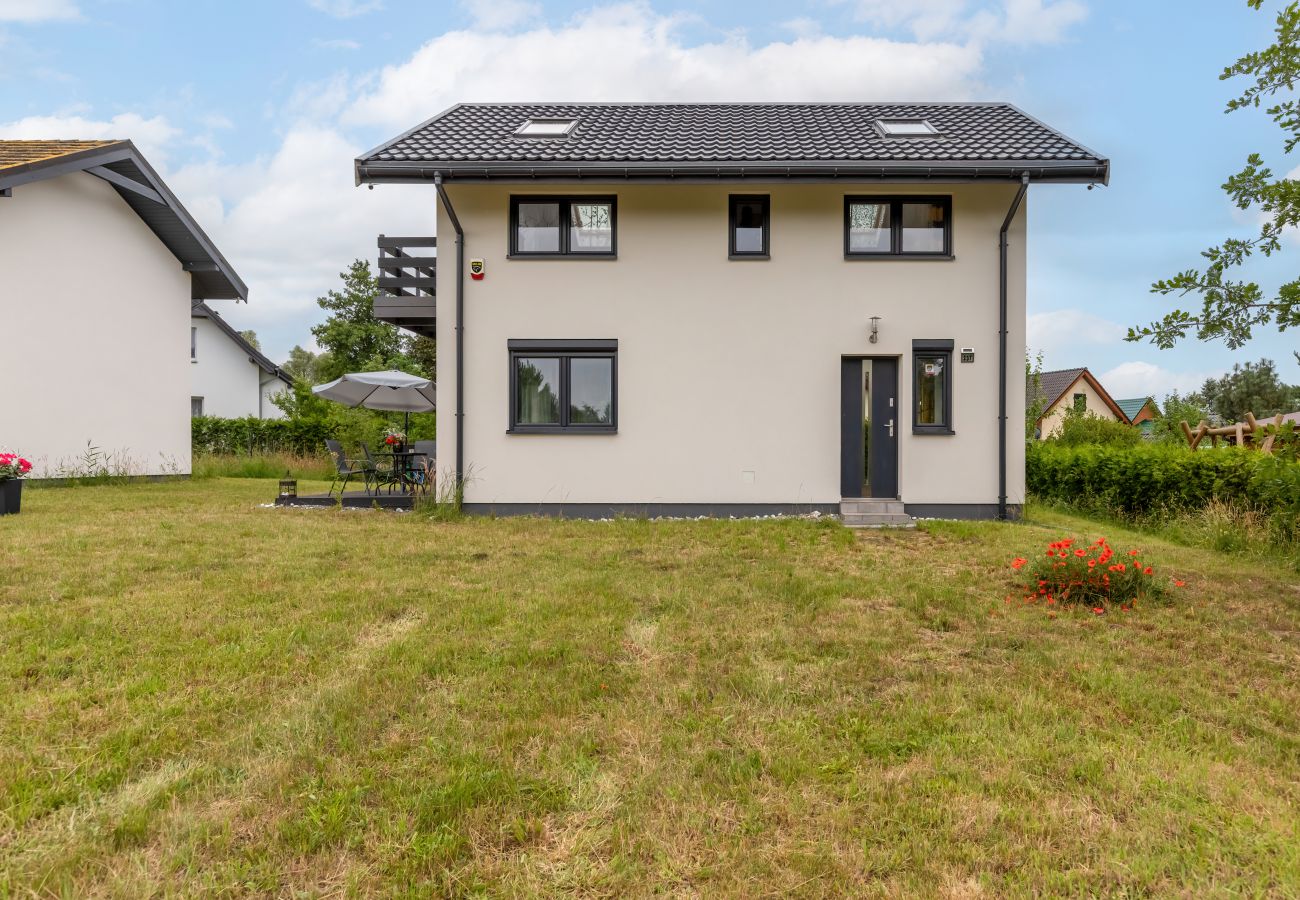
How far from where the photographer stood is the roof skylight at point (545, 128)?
35.5ft

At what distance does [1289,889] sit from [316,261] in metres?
50.5

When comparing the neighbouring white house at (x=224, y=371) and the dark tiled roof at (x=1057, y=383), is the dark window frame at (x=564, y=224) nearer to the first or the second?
the neighbouring white house at (x=224, y=371)

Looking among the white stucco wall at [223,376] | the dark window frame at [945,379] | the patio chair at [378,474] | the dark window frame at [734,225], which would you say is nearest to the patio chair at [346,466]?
the patio chair at [378,474]

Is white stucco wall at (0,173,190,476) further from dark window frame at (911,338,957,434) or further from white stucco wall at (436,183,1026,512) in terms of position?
dark window frame at (911,338,957,434)

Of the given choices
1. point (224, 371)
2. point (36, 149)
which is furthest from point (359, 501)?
point (224, 371)

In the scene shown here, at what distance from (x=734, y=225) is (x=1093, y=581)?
698 cm

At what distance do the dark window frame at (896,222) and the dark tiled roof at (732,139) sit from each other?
67cm

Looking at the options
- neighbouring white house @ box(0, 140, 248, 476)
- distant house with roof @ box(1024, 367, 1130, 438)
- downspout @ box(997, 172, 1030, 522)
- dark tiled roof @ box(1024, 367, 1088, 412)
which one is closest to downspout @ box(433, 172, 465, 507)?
downspout @ box(997, 172, 1030, 522)

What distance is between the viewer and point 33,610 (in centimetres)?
467

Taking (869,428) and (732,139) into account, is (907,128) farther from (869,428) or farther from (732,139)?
(869,428)

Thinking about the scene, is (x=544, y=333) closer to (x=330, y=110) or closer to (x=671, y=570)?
(x=671, y=570)

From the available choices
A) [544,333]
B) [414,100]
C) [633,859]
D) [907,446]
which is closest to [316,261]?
[414,100]

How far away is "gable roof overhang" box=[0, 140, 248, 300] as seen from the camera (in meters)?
12.2

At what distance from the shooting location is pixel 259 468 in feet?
58.8
